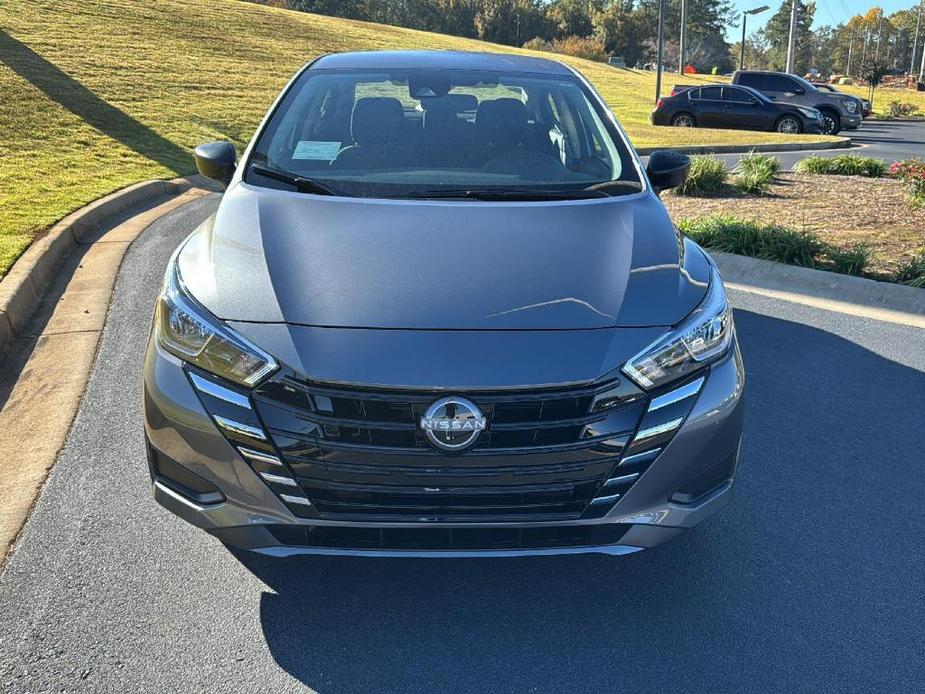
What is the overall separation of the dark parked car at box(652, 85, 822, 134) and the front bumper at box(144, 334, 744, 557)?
78.0ft

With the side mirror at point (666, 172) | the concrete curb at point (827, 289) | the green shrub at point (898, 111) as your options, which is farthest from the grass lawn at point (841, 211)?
the green shrub at point (898, 111)

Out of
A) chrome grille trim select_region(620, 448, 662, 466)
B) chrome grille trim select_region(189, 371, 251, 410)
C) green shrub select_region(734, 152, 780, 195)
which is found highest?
chrome grille trim select_region(189, 371, 251, 410)

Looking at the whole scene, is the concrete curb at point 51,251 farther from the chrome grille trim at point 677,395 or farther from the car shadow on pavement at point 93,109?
the chrome grille trim at point 677,395

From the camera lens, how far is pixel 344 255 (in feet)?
10.1

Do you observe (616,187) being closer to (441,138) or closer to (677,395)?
(441,138)

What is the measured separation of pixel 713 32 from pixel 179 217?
129655 millimetres

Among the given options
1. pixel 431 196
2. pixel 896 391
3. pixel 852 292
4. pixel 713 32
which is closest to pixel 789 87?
pixel 852 292

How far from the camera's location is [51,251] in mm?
7230

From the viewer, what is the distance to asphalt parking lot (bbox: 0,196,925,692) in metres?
2.67

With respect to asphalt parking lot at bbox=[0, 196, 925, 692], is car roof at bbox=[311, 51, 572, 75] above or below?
above

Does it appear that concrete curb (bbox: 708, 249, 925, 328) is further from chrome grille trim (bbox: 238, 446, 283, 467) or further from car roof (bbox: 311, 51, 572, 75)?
chrome grille trim (bbox: 238, 446, 283, 467)

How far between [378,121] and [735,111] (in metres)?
22.5

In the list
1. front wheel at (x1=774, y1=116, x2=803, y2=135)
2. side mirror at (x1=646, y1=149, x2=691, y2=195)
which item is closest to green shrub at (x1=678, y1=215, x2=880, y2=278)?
side mirror at (x1=646, y1=149, x2=691, y2=195)

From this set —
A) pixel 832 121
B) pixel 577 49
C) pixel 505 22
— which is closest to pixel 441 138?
pixel 832 121
